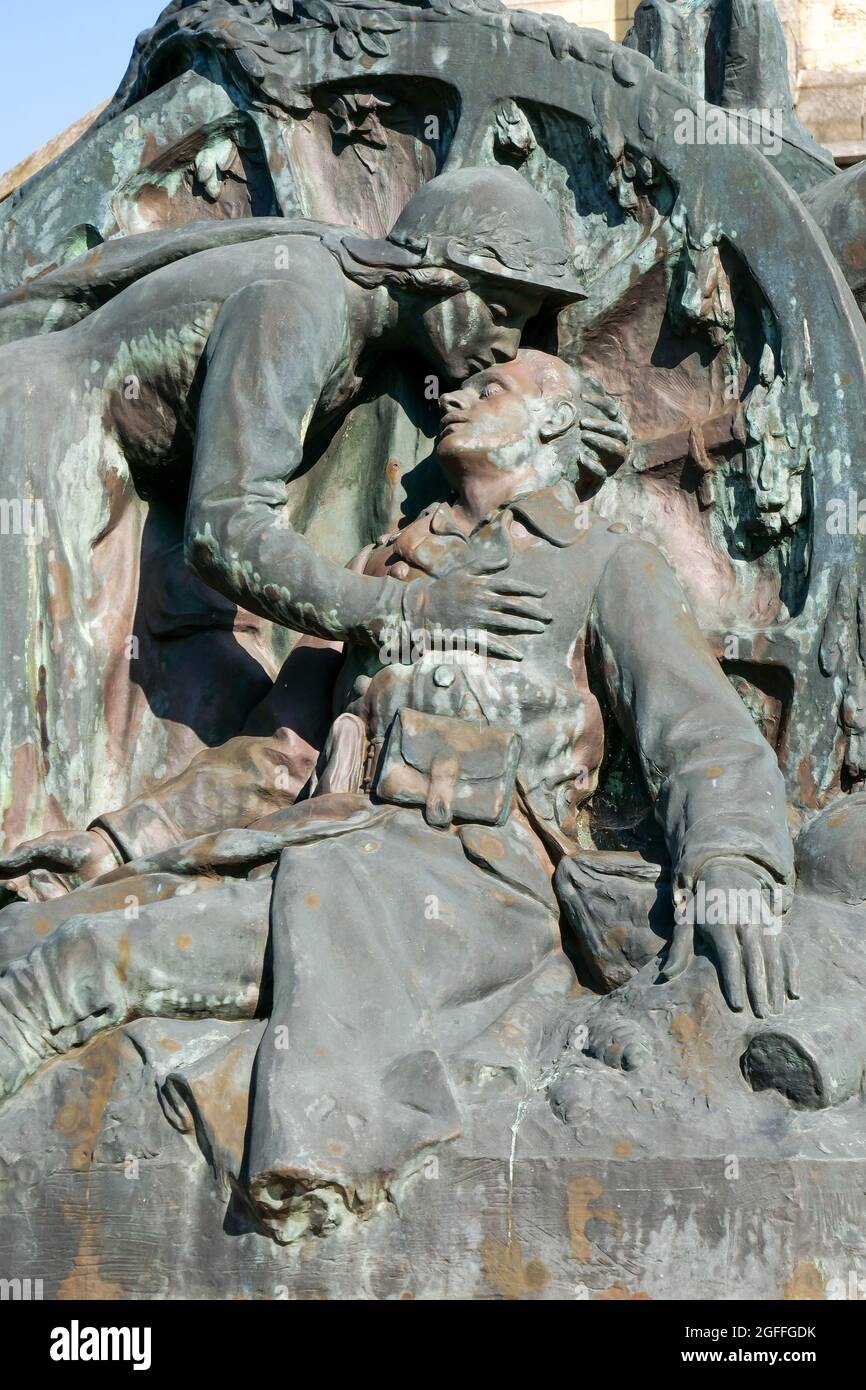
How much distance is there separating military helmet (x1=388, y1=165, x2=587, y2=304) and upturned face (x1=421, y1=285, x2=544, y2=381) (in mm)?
73

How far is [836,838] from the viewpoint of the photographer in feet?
17.3

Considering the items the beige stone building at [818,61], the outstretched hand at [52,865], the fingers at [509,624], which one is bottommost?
the outstretched hand at [52,865]

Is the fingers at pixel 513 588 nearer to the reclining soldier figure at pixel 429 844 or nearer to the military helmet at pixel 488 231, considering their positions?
the reclining soldier figure at pixel 429 844

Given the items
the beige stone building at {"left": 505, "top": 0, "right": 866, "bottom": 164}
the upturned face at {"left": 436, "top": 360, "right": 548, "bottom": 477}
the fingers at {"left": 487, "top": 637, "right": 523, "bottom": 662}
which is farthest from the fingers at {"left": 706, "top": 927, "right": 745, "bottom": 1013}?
the beige stone building at {"left": 505, "top": 0, "right": 866, "bottom": 164}

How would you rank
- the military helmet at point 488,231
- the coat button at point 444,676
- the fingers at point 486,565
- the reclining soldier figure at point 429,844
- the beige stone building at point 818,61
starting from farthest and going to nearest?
1. the beige stone building at point 818,61
2. the military helmet at point 488,231
3. the fingers at point 486,565
4. the coat button at point 444,676
5. the reclining soldier figure at point 429,844

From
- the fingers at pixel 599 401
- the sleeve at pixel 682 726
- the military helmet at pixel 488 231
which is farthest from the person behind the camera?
the fingers at pixel 599 401

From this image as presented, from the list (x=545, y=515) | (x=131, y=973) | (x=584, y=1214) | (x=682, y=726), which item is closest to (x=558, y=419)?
(x=545, y=515)

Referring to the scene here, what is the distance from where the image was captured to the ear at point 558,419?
18.9 feet

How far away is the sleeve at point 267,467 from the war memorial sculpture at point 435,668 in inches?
0.5

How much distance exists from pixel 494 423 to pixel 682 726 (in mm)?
1022

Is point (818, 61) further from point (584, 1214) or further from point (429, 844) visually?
point (584, 1214)

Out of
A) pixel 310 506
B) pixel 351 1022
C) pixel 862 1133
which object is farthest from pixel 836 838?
pixel 310 506

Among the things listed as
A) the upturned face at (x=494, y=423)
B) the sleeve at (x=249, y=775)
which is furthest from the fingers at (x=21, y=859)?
the upturned face at (x=494, y=423)

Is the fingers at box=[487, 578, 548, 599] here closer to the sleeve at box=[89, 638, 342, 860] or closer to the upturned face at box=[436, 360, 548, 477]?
the upturned face at box=[436, 360, 548, 477]
